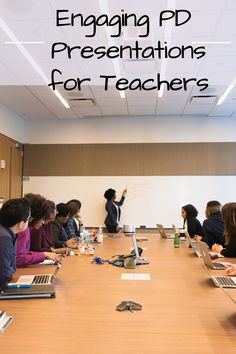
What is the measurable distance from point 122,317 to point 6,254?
2.99ft

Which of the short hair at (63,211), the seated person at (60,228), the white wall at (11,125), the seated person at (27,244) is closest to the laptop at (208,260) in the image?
A: the seated person at (27,244)

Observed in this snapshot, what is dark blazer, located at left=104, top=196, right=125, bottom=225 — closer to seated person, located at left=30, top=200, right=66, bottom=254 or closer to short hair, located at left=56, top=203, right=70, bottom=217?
short hair, located at left=56, top=203, right=70, bottom=217

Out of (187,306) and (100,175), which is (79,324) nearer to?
(187,306)

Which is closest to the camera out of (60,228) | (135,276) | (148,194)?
(135,276)

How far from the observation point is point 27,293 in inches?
76.9

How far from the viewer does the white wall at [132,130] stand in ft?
24.1

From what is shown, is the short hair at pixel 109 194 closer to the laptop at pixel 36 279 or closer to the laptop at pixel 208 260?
the laptop at pixel 208 260

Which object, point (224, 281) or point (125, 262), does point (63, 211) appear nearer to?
point (125, 262)

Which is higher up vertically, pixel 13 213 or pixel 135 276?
pixel 13 213

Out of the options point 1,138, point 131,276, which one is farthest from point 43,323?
point 1,138

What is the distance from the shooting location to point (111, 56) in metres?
4.05

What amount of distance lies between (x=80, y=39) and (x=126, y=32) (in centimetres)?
56

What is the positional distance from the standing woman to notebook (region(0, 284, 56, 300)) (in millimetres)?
4997

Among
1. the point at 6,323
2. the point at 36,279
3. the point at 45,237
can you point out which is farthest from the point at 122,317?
the point at 45,237
